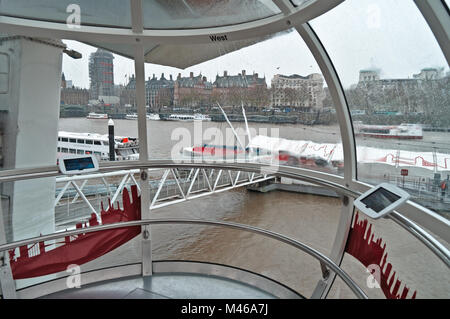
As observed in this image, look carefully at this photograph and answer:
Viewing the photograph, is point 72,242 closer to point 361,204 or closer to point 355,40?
point 361,204

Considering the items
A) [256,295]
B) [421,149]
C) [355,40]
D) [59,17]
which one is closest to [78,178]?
[59,17]

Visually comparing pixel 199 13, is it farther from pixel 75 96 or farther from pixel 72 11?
pixel 75 96

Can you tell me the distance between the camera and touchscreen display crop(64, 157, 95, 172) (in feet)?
6.40

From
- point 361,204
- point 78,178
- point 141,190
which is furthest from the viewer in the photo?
point 78,178

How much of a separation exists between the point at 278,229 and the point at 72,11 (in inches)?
161

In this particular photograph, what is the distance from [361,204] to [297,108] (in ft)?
5.16

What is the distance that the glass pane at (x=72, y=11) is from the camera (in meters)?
2.25

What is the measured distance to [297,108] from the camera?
9.13 ft

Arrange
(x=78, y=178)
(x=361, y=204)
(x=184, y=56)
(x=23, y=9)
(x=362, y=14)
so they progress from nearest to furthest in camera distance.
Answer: (x=361, y=204), (x=362, y=14), (x=23, y=9), (x=184, y=56), (x=78, y=178)

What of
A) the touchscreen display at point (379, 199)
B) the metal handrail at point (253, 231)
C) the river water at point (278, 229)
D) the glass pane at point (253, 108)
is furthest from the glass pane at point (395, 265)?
the glass pane at point (253, 108)

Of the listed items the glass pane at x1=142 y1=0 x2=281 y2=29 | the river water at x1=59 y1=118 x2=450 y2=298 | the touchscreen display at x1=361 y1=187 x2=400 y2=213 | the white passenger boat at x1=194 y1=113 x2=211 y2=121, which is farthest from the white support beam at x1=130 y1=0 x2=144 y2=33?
the touchscreen display at x1=361 y1=187 x2=400 y2=213

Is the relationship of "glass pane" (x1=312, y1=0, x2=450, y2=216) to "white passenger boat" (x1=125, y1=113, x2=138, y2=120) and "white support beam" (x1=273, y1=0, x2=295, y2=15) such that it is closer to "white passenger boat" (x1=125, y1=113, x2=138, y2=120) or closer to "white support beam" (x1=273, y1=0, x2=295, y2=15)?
"white support beam" (x1=273, y1=0, x2=295, y2=15)

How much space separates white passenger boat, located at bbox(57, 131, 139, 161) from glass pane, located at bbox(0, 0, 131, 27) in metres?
1.10

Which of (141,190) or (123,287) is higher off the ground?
(141,190)
